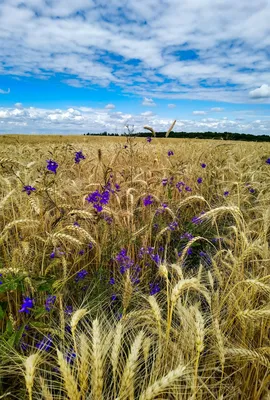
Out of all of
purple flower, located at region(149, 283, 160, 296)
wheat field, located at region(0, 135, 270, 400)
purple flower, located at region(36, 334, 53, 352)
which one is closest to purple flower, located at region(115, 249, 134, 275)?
wheat field, located at region(0, 135, 270, 400)

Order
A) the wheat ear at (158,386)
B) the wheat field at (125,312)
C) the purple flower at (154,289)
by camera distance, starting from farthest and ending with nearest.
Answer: the purple flower at (154,289) < the wheat field at (125,312) < the wheat ear at (158,386)

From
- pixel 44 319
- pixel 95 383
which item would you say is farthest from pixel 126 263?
pixel 95 383

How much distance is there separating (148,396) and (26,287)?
944 millimetres

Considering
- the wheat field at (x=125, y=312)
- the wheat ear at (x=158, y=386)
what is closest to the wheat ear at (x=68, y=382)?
the wheat field at (x=125, y=312)

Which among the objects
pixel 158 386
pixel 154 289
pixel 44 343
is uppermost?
pixel 158 386

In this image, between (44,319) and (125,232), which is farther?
(125,232)

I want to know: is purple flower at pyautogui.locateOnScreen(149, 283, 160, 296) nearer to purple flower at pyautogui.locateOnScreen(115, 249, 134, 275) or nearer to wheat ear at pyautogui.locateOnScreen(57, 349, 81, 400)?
purple flower at pyautogui.locateOnScreen(115, 249, 134, 275)

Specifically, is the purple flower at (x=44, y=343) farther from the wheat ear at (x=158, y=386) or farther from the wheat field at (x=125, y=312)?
the wheat ear at (x=158, y=386)

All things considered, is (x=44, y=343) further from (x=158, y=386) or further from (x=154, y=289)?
(x=154, y=289)

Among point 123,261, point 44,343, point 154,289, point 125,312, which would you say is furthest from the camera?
point 123,261

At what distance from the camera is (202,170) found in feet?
14.3

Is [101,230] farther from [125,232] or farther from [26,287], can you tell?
[26,287]

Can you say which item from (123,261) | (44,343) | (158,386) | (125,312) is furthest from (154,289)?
(158,386)

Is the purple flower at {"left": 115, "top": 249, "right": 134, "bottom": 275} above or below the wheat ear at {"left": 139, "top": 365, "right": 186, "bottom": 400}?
below
